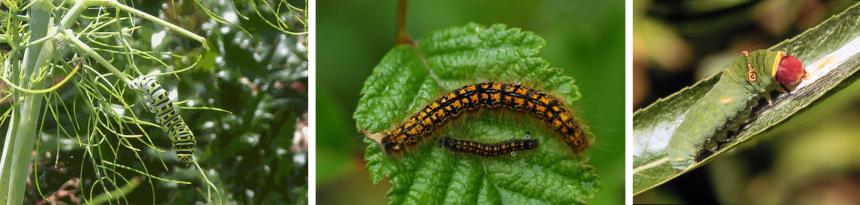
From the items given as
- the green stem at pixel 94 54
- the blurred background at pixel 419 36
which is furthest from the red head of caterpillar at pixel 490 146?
the green stem at pixel 94 54

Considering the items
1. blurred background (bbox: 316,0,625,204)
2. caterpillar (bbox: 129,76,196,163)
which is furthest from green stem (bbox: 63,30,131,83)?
blurred background (bbox: 316,0,625,204)

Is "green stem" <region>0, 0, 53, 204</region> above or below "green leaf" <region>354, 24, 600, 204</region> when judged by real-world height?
below

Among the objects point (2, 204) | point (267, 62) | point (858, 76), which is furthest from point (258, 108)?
point (858, 76)

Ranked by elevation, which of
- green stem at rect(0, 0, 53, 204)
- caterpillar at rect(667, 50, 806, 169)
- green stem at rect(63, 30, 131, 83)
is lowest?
green stem at rect(0, 0, 53, 204)

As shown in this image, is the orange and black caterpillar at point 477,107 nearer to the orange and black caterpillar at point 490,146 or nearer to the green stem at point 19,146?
the orange and black caterpillar at point 490,146

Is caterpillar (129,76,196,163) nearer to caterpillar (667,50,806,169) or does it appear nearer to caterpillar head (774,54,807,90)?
caterpillar (667,50,806,169)

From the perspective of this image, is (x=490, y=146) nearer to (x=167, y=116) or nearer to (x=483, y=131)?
(x=483, y=131)

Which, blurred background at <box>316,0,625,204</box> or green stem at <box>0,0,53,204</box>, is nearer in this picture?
green stem at <box>0,0,53,204</box>
